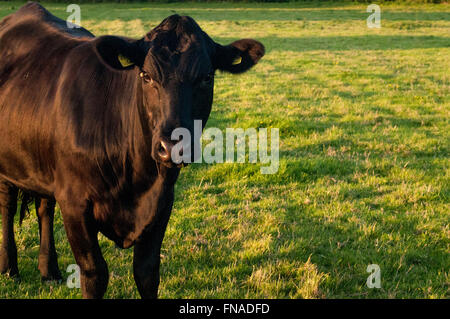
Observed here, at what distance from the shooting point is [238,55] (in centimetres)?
348

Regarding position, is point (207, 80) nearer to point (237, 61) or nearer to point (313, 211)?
point (237, 61)

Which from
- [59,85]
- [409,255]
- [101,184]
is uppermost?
[59,85]

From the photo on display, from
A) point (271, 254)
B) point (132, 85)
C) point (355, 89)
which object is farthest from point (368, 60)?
point (132, 85)

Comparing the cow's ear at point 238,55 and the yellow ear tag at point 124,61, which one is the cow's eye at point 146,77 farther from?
the cow's ear at point 238,55

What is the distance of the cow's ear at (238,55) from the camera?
337cm

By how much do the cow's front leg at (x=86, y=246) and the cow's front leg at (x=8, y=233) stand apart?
1.19m


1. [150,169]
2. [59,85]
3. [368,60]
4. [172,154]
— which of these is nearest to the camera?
[172,154]

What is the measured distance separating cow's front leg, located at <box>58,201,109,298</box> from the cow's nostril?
3.02 feet

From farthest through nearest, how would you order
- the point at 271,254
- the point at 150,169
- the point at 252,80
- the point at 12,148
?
the point at 252,80
the point at 271,254
the point at 12,148
the point at 150,169

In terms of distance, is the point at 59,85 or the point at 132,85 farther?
the point at 59,85

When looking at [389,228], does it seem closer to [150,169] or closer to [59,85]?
[150,169]

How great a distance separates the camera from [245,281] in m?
4.07

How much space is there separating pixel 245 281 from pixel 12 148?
2.25 metres

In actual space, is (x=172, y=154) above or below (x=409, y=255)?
above
